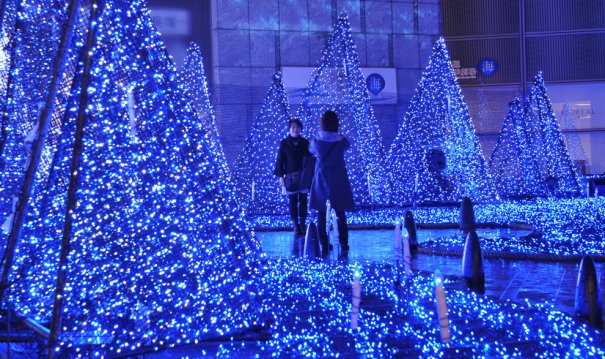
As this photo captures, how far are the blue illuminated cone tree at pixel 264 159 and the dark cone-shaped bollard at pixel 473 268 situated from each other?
39.6 ft

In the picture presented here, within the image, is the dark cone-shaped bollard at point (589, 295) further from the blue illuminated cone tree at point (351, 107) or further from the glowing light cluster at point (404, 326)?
the blue illuminated cone tree at point (351, 107)

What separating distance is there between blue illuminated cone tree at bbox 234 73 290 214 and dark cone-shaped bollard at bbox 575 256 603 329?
44.3 ft

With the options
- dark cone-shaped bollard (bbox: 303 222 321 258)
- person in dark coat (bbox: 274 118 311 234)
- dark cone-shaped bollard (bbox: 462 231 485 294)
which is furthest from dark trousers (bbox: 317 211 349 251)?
dark cone-shaped bollard (bbox: 462 231 485 294)

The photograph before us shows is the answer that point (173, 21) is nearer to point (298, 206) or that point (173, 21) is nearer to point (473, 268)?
point (298, 206)

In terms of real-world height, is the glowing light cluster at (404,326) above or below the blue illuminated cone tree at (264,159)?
below

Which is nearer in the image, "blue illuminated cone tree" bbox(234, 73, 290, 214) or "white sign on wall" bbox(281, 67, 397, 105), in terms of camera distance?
"blue illuminated cone tree" bbox(234, 73, 290, 214)

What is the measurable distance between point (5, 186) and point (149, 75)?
6.47ft

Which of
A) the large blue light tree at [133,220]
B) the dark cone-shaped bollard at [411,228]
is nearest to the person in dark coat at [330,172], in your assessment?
the dark cone-shaped bollard at [411,228]

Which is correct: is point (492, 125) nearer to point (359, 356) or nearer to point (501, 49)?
point (501, 49)

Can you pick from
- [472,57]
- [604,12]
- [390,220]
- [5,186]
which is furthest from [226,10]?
[5,186]

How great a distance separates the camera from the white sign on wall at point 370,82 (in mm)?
22066

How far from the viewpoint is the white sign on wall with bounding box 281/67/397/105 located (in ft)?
72.4

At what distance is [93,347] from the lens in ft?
15.0

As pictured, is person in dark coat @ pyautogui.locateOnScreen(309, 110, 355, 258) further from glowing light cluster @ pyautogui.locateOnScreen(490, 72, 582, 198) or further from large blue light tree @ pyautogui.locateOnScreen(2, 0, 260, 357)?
glowing light cluster @ pyautogui.locateOnScreen(490, 72, 582, 198)
